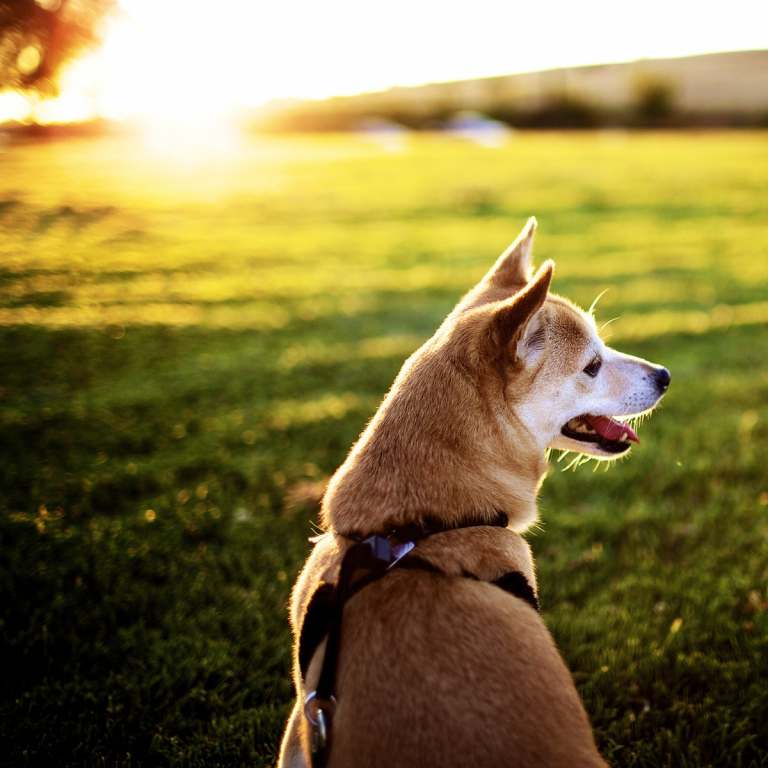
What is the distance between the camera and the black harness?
77.2 inches

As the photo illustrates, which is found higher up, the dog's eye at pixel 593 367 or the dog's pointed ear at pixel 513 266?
the dog's pointed ear at pixel 513 266

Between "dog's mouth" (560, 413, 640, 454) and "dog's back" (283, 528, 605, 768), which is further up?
"dog's mouth" (560, 413, 640, 454)

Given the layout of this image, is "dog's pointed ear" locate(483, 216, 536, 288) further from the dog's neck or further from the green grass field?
the green grass field

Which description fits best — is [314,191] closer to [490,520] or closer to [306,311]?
[306,311]

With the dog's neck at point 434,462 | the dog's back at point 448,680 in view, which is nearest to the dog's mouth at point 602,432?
the dog's neck at point 434,462

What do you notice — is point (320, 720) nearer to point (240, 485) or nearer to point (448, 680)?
point (448, 680)

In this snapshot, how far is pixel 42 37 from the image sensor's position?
460 centimetres

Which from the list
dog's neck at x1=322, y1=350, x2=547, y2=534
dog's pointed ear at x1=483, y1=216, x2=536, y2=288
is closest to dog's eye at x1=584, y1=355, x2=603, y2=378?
dog's pointed ear at x1=483, y1=216, x2=536, y2=288

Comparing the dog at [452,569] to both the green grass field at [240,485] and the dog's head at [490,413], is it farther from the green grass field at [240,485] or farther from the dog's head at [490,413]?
the green grass field at [240,485]

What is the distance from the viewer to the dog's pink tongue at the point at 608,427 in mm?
3404

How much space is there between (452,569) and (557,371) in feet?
4.48

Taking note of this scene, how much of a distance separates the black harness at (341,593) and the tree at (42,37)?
4.69 m

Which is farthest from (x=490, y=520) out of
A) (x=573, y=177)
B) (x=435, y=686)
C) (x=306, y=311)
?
(x=573, y=177)

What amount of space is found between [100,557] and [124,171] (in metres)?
9.89
